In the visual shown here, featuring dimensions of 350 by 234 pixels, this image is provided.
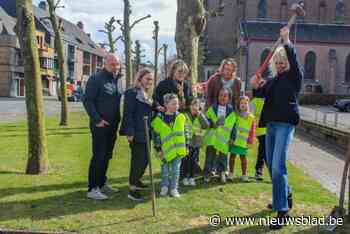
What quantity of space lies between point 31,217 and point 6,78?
189 feet

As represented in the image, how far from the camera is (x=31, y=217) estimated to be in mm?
5961

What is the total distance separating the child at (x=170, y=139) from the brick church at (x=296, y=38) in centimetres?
4759

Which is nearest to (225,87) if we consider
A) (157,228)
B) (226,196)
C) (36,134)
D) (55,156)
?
(226,196)

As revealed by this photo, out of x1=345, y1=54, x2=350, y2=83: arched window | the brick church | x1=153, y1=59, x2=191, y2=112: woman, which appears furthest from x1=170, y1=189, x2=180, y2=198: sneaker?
x1=345, y1=54, x2=350, y2=83: arched window

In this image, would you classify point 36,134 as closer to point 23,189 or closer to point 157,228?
point 23,189

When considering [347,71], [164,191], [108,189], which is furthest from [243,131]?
[347,71]

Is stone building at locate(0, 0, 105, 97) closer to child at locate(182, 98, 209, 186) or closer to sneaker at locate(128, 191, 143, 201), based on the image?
child at locate(182, 98, 209, 186)

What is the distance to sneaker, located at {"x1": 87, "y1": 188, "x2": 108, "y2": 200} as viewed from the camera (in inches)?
272

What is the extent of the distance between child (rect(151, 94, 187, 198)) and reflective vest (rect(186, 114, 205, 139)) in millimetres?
414

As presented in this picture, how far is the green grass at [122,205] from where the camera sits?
5.70 meters

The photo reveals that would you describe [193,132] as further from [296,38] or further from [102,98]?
[296,38]

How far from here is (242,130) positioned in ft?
27.3

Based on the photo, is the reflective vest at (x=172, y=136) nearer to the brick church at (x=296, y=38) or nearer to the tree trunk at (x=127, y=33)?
the tree trunk at (x=127, y=33)

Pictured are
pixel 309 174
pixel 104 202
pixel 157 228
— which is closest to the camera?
pixel 157 228
